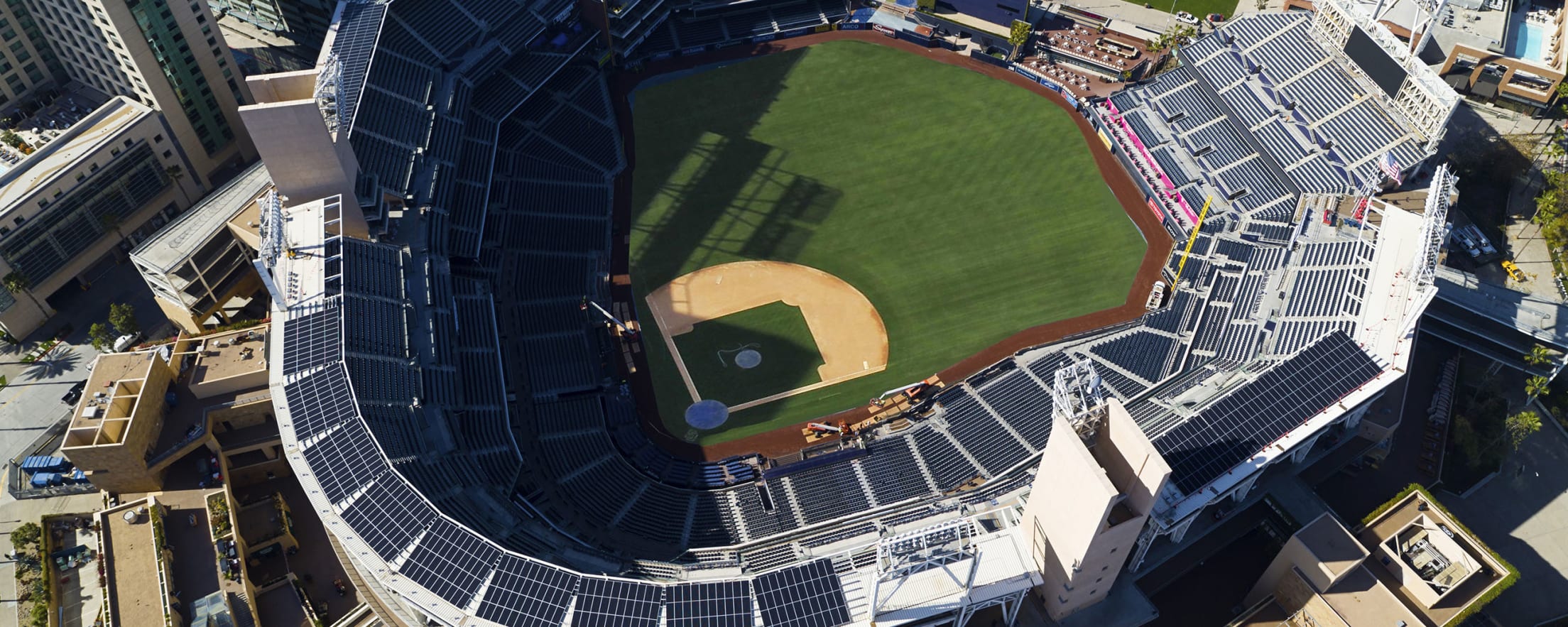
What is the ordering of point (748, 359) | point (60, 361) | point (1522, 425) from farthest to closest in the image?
point (748, 359) < point (60, 361) < point (1522, 425)

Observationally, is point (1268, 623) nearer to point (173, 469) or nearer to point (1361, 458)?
point (1361, 458)

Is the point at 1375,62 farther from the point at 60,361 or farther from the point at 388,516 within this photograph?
the point at 60,361

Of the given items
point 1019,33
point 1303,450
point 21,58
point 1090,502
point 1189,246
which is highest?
point 21,58

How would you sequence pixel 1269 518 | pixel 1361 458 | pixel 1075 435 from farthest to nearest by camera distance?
pixel 1361 458
pixel 1269 518
pixel 1075 435

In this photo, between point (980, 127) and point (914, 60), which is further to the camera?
point (914, 60)

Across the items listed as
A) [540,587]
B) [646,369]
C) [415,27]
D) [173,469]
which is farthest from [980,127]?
[173,469]

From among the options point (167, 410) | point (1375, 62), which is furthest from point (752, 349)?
point (1375, 62)

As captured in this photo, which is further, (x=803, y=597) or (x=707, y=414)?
(x=707, y=414)
